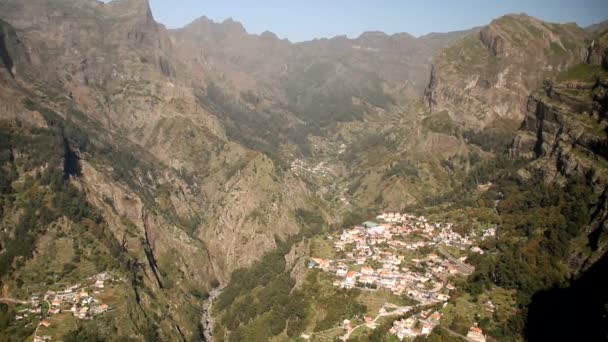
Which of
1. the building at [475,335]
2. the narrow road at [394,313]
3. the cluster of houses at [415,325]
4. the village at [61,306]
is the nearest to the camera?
the building at [475,335]

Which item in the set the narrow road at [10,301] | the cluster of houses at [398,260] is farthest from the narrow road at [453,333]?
the narrow road at [10,301]

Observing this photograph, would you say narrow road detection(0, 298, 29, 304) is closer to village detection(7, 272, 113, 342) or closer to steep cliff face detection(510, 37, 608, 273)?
village detection(7, 272, 113, 342)

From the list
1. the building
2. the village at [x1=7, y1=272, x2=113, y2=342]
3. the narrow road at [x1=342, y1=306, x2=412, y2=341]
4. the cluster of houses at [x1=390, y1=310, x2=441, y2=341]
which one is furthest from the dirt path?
the building

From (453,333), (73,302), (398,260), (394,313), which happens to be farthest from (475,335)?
(73,302)

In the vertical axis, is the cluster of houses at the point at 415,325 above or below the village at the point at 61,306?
above

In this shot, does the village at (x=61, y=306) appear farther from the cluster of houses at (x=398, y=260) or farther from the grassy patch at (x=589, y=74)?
the grassy patch at (x=589, y=74)

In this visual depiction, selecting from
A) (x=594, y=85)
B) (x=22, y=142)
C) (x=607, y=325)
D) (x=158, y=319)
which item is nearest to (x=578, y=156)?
(x=594, y=85)

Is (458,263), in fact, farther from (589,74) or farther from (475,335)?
(589,74)
